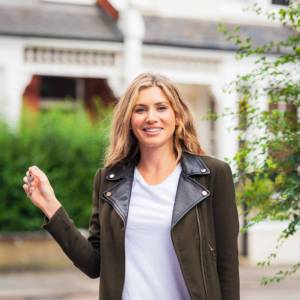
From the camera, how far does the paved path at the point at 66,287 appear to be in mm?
8867

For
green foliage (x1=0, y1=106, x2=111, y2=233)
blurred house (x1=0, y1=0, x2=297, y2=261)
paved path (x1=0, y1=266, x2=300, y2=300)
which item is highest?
blurred house (x1=0, y1=0, x2=297, y2=261)

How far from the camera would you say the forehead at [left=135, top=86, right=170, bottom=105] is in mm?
2877

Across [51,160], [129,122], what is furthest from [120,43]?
[129,122]

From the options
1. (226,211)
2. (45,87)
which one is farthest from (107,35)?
(226,211)

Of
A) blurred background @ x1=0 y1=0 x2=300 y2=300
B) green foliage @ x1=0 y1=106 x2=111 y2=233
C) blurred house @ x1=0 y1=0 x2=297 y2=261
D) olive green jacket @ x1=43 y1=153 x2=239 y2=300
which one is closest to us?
olive green jacket @ x1=43 y1=153 x2=239 y2=300

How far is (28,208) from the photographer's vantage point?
10719 mm

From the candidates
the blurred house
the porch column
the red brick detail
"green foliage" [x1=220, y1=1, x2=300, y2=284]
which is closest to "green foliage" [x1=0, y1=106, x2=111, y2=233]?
the blurred house

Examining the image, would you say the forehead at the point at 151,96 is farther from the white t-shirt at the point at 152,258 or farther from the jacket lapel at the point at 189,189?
the white t-shirt at the point at 152,258

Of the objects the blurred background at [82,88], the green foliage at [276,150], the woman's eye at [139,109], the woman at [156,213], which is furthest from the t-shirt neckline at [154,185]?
the blurred background at [82,88]

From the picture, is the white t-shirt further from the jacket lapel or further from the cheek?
the cheek

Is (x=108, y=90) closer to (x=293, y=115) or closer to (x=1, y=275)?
(x=1, y=275)

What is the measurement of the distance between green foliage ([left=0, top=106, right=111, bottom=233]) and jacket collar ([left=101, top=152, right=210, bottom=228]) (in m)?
7.62

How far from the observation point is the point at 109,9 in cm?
1340

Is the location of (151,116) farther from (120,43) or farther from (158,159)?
(120,43)
